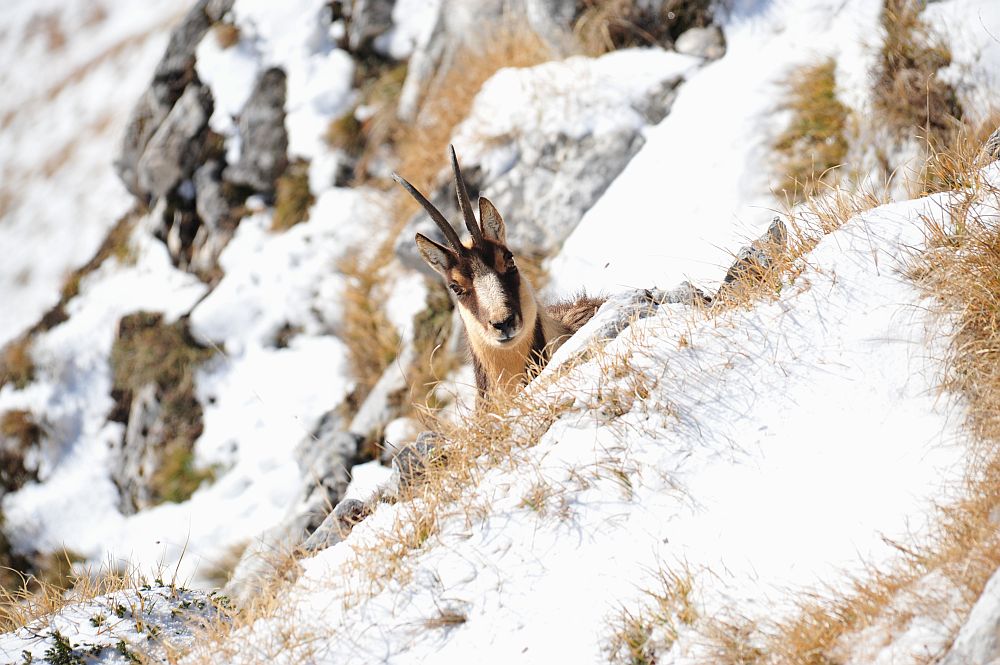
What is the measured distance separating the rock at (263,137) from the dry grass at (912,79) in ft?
26.4

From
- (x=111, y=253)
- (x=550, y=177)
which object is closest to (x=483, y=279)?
(x=550, y=177)

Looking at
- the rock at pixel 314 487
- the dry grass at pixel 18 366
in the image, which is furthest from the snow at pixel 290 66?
the rock at pixel 314 487

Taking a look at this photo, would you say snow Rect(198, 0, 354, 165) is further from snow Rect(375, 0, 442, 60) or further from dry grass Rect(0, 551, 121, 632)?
dry grass Rect(0, 551, 121, 632)

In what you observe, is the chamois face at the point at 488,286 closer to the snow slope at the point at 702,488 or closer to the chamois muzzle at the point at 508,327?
the chamois muzzle at the point at 508,327

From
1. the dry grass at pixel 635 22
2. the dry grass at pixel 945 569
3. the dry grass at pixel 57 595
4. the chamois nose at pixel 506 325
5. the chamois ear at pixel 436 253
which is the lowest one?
the dry grass at pixel 635 22

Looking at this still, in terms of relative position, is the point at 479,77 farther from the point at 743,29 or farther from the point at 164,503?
the point at 164,503

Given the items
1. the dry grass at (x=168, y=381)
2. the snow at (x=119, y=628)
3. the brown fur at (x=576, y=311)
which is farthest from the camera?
the dry grass at (x=168, y=381)

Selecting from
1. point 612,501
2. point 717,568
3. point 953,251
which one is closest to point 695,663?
point 717,568

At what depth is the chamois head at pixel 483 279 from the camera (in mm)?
5066

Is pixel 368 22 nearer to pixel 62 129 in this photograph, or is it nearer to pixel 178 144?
pixel 178 144

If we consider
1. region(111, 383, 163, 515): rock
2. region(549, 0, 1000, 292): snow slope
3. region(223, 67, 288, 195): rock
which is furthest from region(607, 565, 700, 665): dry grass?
region(223, 67, 288, 195): rock

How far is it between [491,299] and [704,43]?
5.12 metres

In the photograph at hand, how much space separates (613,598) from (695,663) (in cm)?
45

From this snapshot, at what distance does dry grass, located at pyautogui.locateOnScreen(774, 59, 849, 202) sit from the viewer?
7.02 meters
